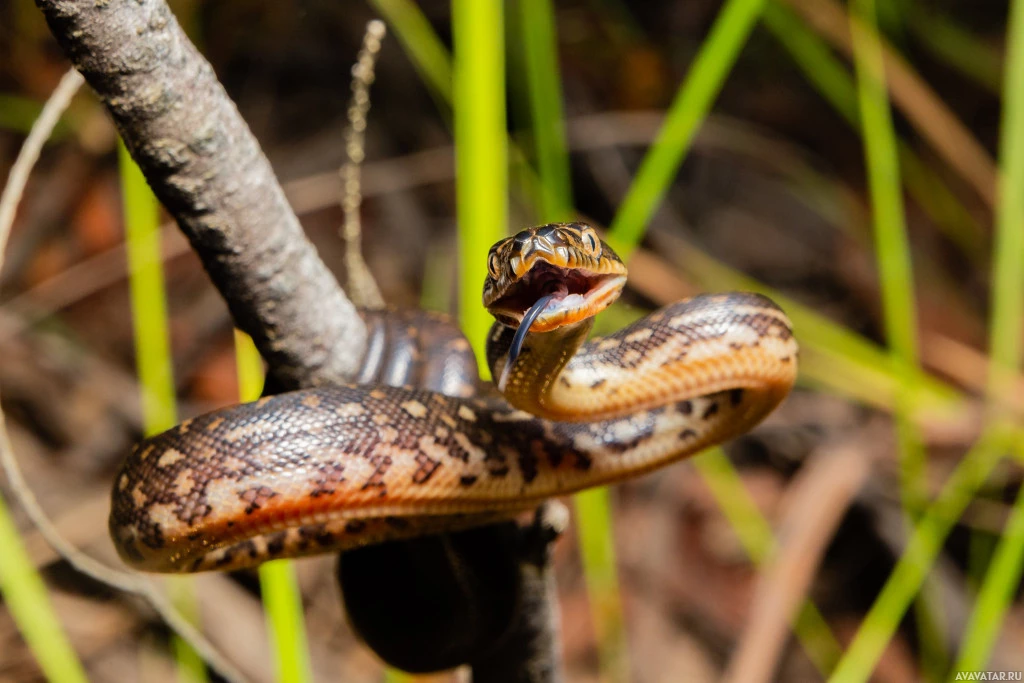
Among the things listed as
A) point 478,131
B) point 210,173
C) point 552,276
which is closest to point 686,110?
point 478,131

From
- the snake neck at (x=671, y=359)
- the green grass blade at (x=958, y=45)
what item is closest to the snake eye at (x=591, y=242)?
the snake neck at (x=671, y=359)

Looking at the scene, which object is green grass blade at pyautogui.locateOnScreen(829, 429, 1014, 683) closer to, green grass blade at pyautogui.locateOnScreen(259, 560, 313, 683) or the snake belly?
the snake belly

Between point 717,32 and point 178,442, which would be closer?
point 178,442

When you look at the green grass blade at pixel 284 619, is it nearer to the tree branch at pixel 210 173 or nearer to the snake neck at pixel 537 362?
the tree branch at pixel 210 173

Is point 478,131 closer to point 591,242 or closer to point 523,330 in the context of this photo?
point 591,242

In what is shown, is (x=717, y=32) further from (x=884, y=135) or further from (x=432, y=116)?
(x=432, y=116)

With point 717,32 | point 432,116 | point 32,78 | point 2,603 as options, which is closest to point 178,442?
point 717,32

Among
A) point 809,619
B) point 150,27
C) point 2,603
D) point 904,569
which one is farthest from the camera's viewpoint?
point 809,619
